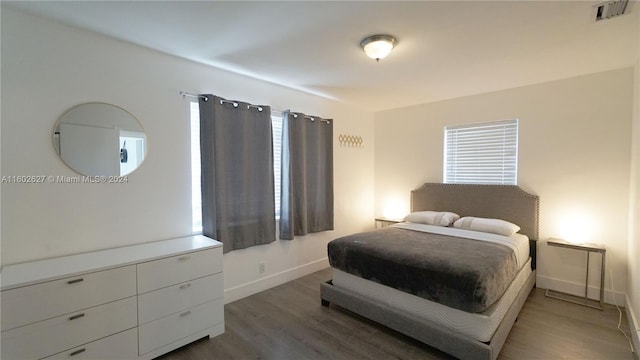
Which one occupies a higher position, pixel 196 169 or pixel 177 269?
pixel 196 169

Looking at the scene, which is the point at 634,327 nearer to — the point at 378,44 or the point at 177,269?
the point at 378,44

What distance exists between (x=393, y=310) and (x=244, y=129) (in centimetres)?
233

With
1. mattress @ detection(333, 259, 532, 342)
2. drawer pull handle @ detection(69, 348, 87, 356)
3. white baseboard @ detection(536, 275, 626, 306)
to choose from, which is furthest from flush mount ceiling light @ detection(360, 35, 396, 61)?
white baseboard @ detection(536, 275, 626, 306)

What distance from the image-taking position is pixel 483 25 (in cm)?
204

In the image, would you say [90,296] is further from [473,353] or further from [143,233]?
[473,353]

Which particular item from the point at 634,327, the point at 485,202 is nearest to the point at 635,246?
the point at 634,327

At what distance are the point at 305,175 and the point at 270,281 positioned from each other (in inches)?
55.4

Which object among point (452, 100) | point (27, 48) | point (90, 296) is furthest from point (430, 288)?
point (27, 48)

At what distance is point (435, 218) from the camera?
12.4 feet

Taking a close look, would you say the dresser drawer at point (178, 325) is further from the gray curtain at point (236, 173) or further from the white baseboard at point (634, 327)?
the white baseboard at point (634, 327)

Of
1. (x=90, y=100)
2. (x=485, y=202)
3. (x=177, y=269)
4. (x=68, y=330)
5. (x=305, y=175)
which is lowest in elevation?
(x=68, y=330)

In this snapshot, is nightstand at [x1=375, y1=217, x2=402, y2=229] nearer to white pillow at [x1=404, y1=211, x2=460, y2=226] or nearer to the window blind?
white pillow at [x1=404, y1=211, x2=460, y2=226]

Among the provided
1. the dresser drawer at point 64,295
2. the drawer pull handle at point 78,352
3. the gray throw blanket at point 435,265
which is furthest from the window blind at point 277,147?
the drawer pull handle at point 78,352

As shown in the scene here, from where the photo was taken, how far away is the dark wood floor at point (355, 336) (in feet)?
7.20
